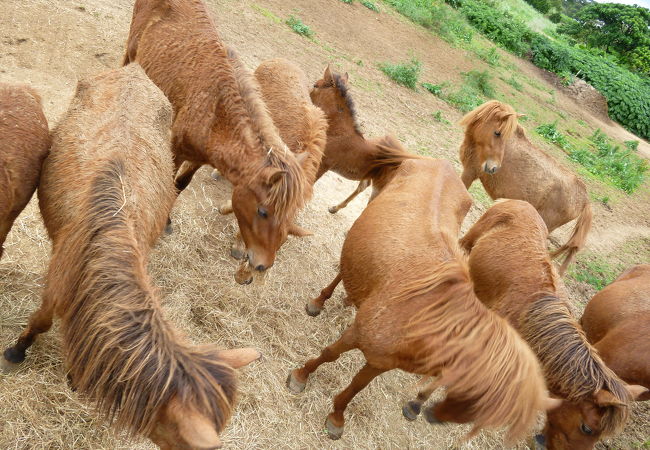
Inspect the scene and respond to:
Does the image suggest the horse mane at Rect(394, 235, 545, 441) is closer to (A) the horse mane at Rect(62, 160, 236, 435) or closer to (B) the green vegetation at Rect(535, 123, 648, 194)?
(A) the horse mane at Rect(62, 160, 236, 435)

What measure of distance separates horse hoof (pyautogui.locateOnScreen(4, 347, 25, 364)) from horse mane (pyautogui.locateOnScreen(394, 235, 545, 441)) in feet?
8.62

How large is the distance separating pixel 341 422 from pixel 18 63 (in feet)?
18.0

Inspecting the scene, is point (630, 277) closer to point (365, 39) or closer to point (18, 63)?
point (18, 63)

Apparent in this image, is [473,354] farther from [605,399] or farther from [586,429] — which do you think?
[586,429]

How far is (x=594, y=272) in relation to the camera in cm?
811

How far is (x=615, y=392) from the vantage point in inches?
134

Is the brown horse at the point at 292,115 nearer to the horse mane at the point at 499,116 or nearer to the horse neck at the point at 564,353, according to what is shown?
the horse neck at the point at 564,353

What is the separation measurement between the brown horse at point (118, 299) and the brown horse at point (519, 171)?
18.0ft

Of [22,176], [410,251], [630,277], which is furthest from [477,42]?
[22,176]

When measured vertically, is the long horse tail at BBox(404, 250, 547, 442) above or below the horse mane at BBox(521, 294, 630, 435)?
above

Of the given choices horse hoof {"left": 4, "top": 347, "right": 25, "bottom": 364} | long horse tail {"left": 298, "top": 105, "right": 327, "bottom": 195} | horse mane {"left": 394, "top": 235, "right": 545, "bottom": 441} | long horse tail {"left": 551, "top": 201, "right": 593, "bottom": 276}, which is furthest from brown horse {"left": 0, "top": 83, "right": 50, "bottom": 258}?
long horse tail {"left": 551, "top": 201, "right": 593, "bottom": 276}

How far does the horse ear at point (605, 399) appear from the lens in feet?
10.6

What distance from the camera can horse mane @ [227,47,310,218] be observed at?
3.25 metres

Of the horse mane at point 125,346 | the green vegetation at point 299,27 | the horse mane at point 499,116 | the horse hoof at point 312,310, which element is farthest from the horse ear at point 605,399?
the green vegetation at point 299,27
